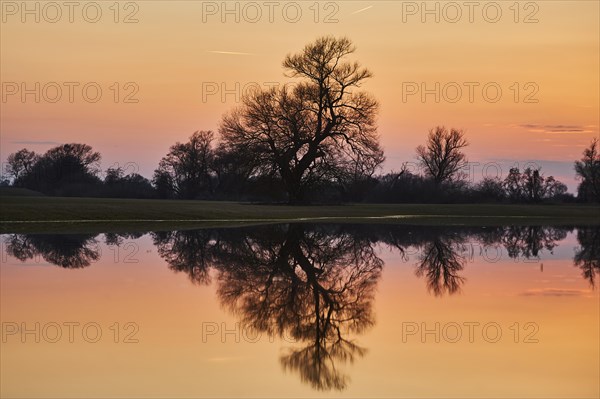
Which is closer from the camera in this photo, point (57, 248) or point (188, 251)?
point (57, 248)

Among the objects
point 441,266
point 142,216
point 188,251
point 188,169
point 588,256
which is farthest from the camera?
point 188,169

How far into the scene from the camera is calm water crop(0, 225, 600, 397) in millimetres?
9336

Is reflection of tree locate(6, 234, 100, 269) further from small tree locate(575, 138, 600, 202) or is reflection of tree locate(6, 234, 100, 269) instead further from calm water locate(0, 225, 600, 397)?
Answer: small tree locate(575, 138, 600, 202)

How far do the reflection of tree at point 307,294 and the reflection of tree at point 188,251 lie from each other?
51 centimetres

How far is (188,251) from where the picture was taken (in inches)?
1023

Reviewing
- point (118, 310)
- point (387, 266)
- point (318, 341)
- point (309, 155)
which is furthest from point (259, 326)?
point (309, 155)

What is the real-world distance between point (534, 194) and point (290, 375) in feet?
356

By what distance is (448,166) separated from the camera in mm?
118188

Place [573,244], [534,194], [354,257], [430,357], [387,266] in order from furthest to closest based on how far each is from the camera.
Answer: [534,194] < [573,244] < [354,257] < [387,266] < [430,357]

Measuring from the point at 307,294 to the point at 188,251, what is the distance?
9741mm

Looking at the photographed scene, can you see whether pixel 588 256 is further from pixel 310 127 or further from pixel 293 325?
pixel 310 127

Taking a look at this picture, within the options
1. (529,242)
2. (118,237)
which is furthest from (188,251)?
(529,242)

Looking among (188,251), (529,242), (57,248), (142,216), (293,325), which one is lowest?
(293,325)

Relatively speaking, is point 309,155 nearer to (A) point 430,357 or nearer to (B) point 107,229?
(B) point 107,229
